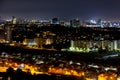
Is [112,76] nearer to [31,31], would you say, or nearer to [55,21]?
[31,31]

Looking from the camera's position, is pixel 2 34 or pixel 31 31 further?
pixel 31 31

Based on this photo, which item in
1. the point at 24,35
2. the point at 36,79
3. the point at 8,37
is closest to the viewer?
the point at 36,79

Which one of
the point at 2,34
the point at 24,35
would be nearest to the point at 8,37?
the point at 2,34

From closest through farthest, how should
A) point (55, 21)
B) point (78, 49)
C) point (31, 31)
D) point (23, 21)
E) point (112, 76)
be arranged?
1. point (112, 76)
2. point (78, 49)
3. point (31, 31)
4. point (55, 21)
5. point (23, 21)

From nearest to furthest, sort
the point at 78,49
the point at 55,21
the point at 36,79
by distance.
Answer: the point at 36,79 → the point at 78,49 → the point at 55,21

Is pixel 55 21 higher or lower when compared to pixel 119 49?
higher

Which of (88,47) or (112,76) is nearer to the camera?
(112,76)

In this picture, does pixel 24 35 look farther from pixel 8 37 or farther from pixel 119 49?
pixel 119 49

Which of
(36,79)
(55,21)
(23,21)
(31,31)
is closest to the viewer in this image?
(36,79)

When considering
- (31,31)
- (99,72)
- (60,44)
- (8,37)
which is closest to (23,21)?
(31,31)
